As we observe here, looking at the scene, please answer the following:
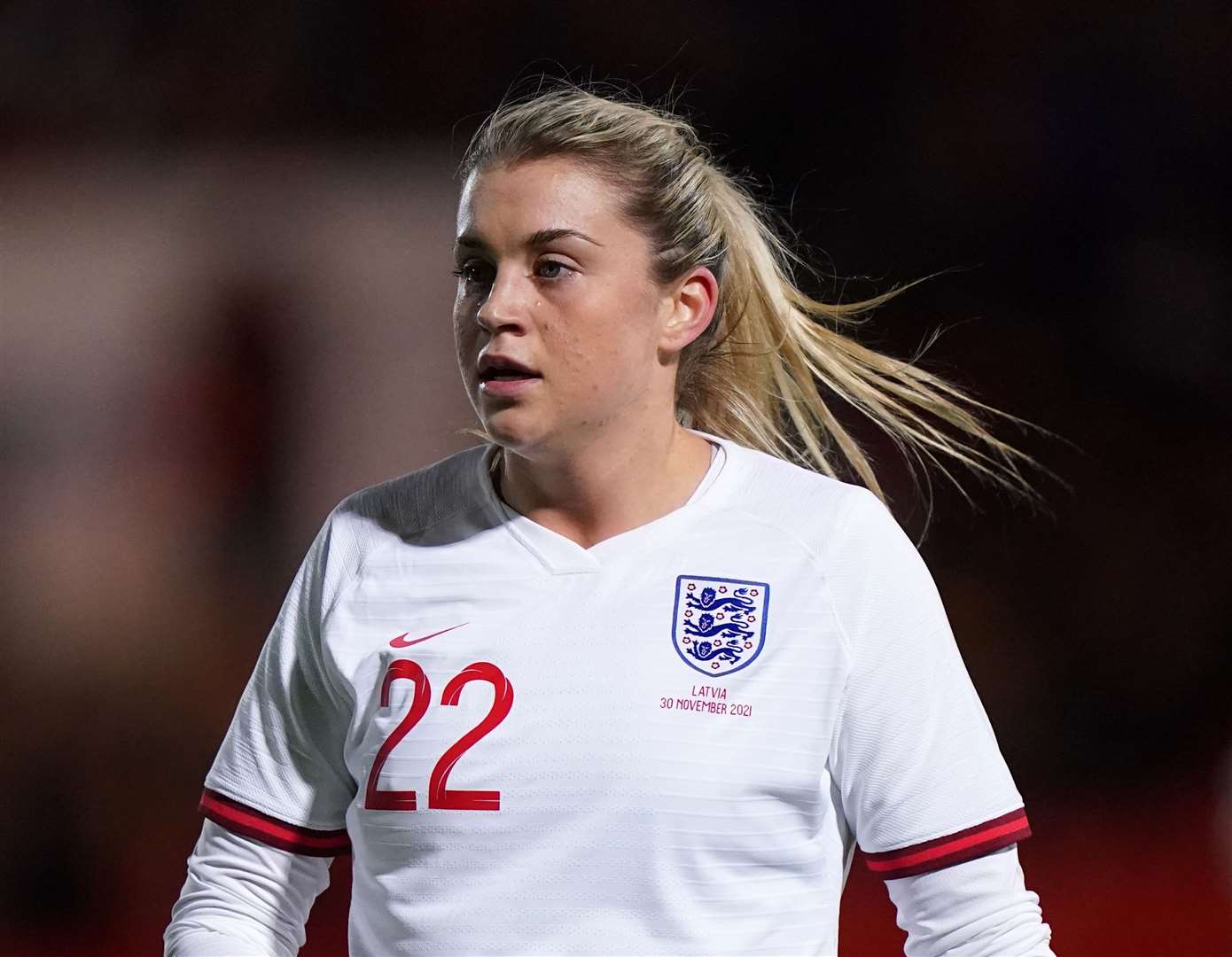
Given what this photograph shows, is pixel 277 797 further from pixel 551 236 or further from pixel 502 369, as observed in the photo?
pixel 551 236

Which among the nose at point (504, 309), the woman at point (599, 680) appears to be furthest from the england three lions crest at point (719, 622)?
the nose at point (504, 309)

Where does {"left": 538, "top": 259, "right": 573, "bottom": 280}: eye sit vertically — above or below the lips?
above

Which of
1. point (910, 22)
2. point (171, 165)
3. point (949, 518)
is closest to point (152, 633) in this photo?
point (171, 165)

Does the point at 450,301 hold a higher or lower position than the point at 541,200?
higher

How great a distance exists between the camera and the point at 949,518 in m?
3.42

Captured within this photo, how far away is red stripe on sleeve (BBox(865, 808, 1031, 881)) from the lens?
48.2 inches

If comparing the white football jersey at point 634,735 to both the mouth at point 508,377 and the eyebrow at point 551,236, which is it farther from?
the eyebrow at point 551,236

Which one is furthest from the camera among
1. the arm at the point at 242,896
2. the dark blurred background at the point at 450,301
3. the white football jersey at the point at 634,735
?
the dark blurred background at the point at 450,301

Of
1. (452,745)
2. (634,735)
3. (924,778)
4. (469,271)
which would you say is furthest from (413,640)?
(924,778)

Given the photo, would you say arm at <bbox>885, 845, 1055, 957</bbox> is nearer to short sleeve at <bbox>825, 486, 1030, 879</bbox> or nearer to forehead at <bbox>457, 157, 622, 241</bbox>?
short sleeve at <bbox>825, 486, 1030, 879</bbox>

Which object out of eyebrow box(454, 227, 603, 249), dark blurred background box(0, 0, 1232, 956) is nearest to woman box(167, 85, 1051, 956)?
eyebrow box(454, 227, 603, 249)

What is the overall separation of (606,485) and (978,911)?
1.50 feet

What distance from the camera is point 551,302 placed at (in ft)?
4.12

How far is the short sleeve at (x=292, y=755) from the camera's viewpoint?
1.33m
